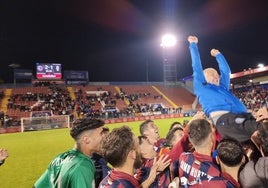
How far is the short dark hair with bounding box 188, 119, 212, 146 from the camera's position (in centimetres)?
285

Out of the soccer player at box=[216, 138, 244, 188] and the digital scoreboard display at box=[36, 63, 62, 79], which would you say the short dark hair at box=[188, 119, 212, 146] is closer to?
the soccer player at box=[216, 138, 244, 188]

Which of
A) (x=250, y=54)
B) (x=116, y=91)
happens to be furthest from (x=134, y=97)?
(x=250, y=54)

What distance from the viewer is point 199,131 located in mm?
2859

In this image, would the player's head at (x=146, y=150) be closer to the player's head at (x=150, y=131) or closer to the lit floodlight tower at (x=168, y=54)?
the player's head at (x=150, y=131)

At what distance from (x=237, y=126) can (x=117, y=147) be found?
1785 mm

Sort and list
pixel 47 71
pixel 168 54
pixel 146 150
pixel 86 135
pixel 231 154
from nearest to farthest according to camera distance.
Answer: pixel 231 154 → pixel 86 135 → pixel 146 150 → pixel 47 71 → pixel 168 54

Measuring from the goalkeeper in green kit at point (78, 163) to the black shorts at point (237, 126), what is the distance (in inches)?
61.1

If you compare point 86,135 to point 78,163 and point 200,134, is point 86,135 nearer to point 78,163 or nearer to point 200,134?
point 78,163

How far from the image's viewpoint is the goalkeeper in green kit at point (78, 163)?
2725 mm

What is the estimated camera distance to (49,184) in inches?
135

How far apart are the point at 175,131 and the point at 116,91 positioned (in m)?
47.8

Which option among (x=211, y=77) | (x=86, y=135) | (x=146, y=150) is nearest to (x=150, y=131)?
(x=146, y=150)

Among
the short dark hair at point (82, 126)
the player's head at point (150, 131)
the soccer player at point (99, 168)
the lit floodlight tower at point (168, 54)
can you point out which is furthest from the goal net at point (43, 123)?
the short dark hair at point (82, 126)

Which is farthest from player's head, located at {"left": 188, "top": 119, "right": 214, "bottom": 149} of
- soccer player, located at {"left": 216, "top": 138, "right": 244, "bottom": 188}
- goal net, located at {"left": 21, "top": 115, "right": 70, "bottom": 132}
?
goal net, located at {"left": 21, "top": 115, "right": 70, "bottom": 132}
